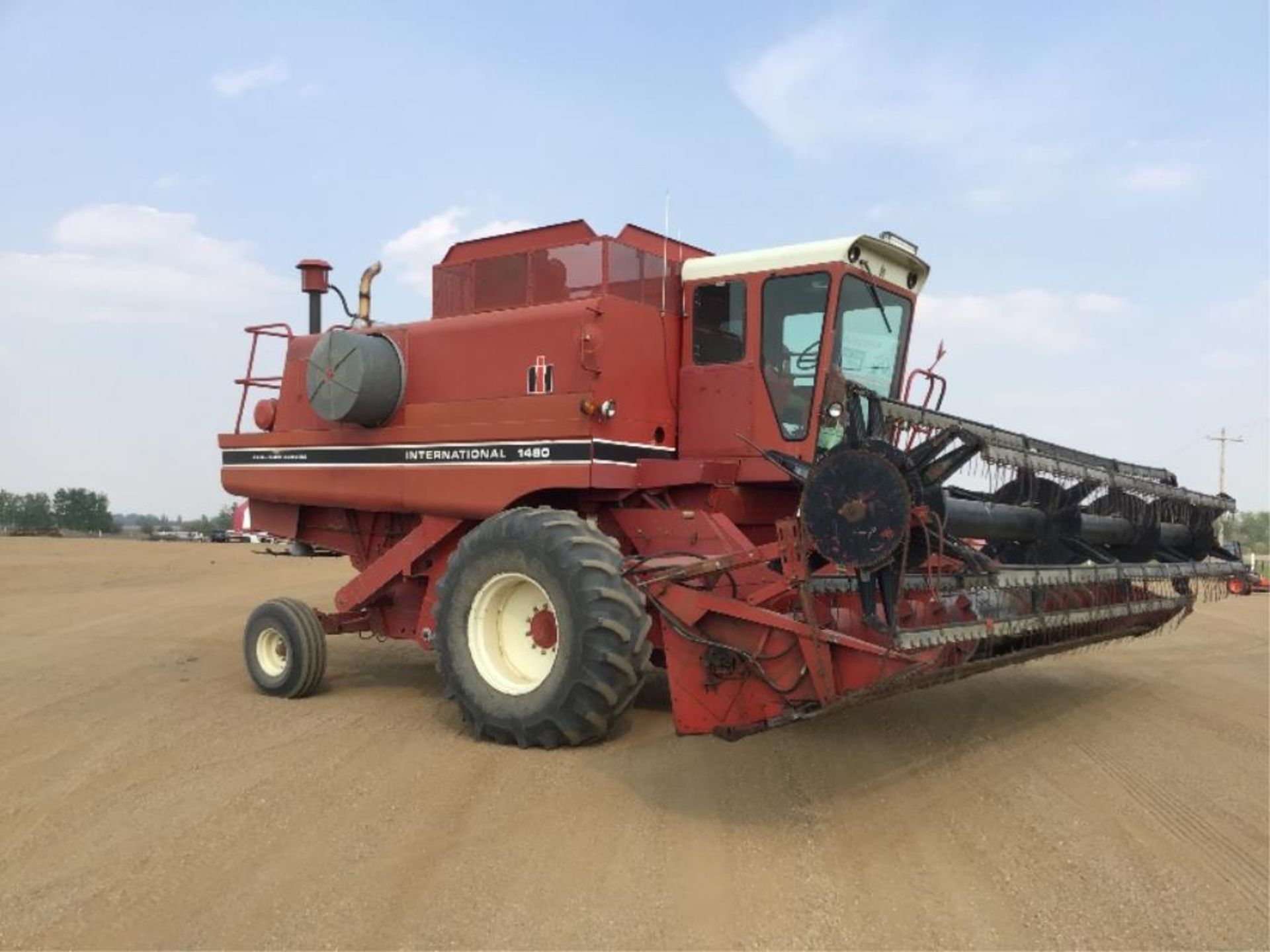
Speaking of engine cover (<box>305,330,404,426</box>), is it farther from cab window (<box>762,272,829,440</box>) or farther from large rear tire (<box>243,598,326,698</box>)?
cab window (<box>762,272,829,440</box>)

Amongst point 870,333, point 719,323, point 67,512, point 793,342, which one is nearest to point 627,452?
point 719,323

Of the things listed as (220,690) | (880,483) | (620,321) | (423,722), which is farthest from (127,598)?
(880,483)

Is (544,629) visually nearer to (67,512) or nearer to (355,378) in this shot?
(355,378)

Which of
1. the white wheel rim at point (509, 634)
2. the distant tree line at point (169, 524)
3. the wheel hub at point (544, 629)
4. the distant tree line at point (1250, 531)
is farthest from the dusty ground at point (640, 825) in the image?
the distant tree line at point (169, 524)

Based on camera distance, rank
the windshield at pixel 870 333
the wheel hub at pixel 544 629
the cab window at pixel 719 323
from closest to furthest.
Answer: the wheel hub at pixel 544 629
the windshield at pixel 870 333
the cab window at pixel 719 323

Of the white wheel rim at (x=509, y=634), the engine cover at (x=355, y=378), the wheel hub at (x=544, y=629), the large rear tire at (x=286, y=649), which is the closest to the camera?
the wheel hub at (x=544, y=629)

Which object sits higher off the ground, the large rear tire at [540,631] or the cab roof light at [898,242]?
the cab roof light at [898,242]

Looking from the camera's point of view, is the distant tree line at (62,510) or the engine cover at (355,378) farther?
the distant tree line at (62,510)

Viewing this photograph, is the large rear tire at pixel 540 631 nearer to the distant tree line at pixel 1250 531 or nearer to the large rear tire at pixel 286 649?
the large rear tire at pixel 286 649

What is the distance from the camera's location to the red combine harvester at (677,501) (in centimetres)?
471

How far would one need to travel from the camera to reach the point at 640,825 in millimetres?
4570

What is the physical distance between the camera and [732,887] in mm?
3883

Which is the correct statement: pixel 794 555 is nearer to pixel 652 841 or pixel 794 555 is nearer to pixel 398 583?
pixel 652 841

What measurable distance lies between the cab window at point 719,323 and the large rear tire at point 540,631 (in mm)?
1773
